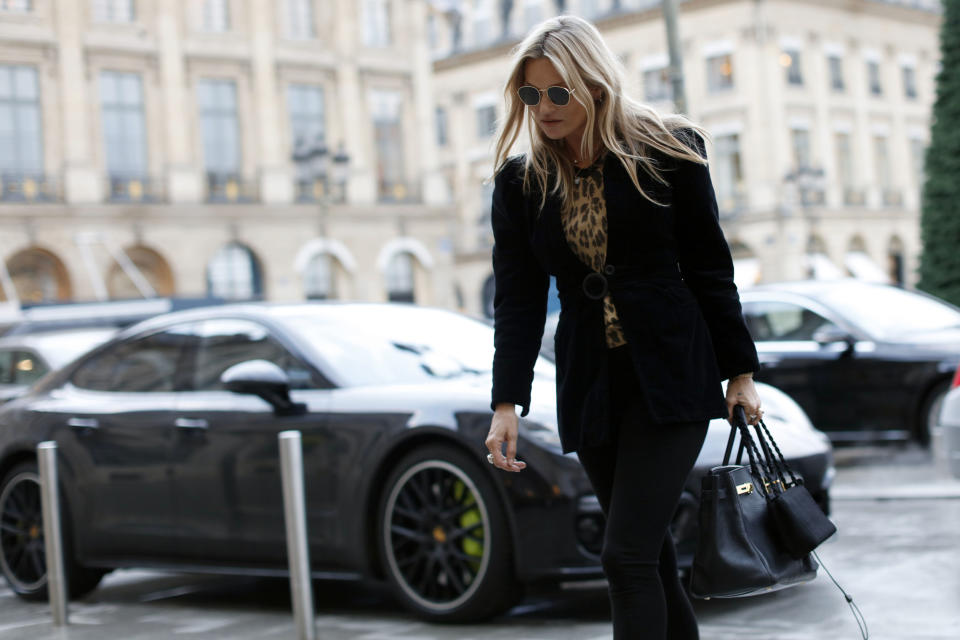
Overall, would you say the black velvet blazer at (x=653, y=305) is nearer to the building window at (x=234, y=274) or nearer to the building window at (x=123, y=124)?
the building window at (x=123, y=124)

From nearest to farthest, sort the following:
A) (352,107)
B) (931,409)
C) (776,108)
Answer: (931,409), (352,107), (776,108)

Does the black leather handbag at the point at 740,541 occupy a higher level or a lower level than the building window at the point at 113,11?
lower

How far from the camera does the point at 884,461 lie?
437 inches

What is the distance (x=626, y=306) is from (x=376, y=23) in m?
42.4

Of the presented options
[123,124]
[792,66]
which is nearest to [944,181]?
[123,124]

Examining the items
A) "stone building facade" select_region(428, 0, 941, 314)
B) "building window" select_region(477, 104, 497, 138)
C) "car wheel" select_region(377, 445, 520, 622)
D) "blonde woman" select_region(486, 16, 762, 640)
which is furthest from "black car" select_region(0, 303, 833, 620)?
"building window" select_region(477, 104, 497, 138)

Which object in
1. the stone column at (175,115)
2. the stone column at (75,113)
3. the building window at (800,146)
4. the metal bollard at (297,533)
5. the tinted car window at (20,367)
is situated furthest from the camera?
the building window at (800,146)

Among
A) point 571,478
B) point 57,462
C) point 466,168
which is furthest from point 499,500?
point 466,168

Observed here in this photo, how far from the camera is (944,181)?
58.9ft

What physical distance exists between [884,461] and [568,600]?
18.9 feet

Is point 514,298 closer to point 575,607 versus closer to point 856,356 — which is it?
point 575,607

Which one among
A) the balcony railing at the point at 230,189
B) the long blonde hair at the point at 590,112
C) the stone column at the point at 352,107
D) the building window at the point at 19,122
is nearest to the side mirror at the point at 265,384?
the long blonde hair at the point at 590,112

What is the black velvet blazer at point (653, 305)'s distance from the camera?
10.9ft

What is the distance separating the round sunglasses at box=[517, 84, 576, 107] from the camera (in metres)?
3.40
